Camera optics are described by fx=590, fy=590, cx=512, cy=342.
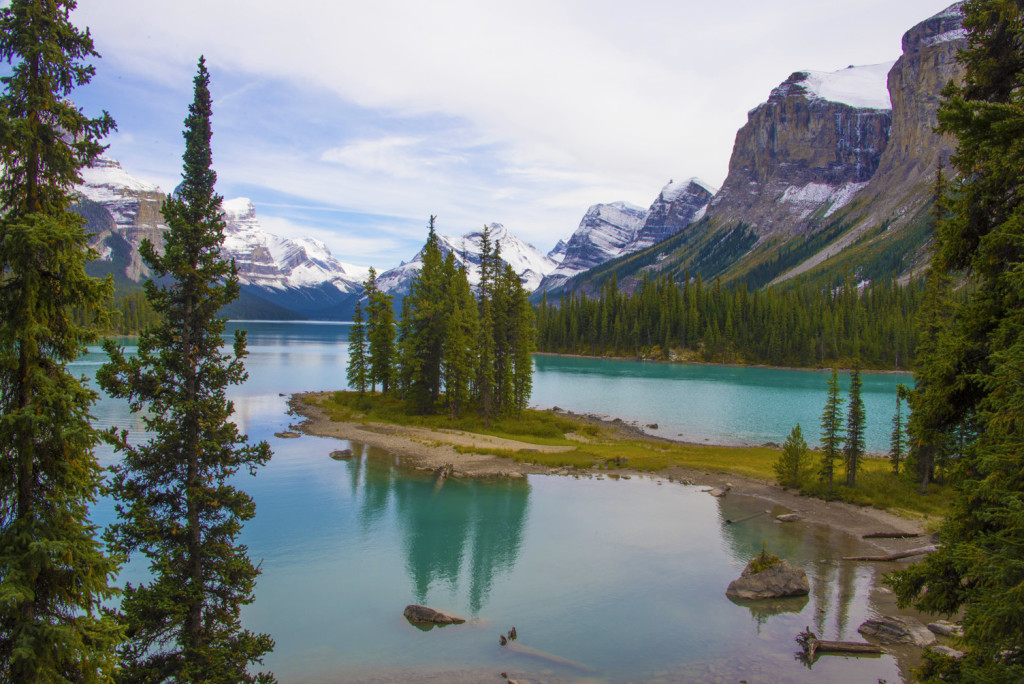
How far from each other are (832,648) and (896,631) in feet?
9.89

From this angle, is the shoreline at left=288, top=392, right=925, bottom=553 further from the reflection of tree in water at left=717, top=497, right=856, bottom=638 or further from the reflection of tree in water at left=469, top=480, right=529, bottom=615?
the reflection of tree in water at left=469, top=480, right=529, bottom=615

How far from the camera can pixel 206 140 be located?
17.8 m

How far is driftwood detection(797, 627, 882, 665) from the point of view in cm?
2106

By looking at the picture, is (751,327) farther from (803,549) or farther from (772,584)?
(772,584)

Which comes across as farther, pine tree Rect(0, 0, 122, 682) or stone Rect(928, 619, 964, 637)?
stone Rect(928, 619, 964, 637)

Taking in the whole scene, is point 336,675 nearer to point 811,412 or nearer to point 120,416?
point 120,416

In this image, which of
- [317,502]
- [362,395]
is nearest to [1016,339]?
[317,502]

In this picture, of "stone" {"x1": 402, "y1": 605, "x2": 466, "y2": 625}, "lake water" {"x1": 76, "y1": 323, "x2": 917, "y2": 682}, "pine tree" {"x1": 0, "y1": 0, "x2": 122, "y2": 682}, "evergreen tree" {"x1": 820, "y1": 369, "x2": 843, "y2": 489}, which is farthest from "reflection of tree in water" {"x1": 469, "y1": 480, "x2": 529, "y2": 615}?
"evergreen tree" {"x1": 820, "y1": 369, "x2": 843, "y2": 489}

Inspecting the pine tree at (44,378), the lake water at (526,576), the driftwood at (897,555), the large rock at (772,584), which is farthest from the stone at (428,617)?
the driftwood at (897,555)

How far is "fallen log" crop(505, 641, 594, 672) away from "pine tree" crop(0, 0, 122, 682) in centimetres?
1425

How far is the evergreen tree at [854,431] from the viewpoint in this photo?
37.8 meters

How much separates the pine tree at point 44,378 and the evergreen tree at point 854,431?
39195 mm

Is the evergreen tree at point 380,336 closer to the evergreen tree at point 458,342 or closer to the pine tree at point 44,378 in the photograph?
the evergreen tree at point 458,342

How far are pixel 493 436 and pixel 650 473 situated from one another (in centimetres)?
1825
